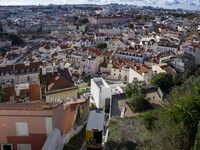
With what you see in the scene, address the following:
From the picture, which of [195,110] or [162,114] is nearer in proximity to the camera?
[195,110]

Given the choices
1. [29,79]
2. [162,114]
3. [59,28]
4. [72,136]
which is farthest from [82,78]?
[59,28]

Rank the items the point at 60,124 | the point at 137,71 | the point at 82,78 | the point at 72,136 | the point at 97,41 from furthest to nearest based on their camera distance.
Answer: the point at 97,41 → the point at 82,78 → the point at 137,71 → the point at 72,136 → the point at 60,124

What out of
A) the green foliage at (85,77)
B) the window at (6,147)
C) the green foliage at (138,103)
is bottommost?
the green foliage at (85,77)

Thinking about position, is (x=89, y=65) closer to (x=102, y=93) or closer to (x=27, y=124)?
(x=102, y=93)

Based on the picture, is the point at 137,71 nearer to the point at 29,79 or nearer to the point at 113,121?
the point at 29,79

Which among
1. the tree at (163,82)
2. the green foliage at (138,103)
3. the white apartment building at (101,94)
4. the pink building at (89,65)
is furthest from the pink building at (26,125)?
the pink building at (89,65)

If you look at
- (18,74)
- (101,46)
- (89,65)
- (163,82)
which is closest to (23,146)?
(163,82)

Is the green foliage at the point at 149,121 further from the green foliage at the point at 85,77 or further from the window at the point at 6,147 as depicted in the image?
the green foliage at the point at 85,77

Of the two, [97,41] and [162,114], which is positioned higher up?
[162,114]
